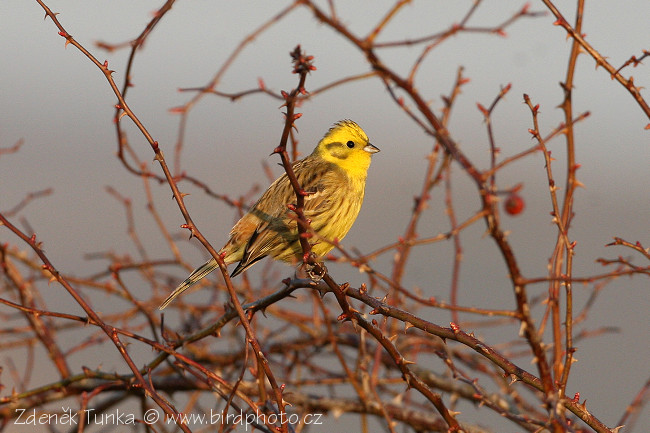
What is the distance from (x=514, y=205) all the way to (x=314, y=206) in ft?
3.96

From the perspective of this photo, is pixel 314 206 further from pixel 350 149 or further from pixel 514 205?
pixel 514 205

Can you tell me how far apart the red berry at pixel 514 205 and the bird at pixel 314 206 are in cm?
91

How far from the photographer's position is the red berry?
4.52 m

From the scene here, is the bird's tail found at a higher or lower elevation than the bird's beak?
lower

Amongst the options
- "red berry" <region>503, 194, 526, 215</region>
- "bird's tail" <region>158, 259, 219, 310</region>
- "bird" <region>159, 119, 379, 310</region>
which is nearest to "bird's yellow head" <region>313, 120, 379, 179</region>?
"bird" <region>159, 119, 379, 310</region>

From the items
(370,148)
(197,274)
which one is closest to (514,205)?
(370,148)

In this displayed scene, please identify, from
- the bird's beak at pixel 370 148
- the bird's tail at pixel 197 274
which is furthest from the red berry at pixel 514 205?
the bird's tail at pixel 197 274

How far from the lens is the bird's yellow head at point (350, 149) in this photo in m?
5.00

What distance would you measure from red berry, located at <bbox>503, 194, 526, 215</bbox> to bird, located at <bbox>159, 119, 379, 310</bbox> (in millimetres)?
910

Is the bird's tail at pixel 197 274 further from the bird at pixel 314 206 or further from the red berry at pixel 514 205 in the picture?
the red berry at pixel 514 205

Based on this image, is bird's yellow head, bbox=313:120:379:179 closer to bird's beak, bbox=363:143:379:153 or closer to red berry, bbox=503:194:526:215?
bird's beak, bbox=363:143:379:153

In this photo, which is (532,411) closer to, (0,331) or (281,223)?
(281,223)

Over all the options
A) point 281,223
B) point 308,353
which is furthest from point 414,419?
point 281,223

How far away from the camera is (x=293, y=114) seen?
203 centimetres
